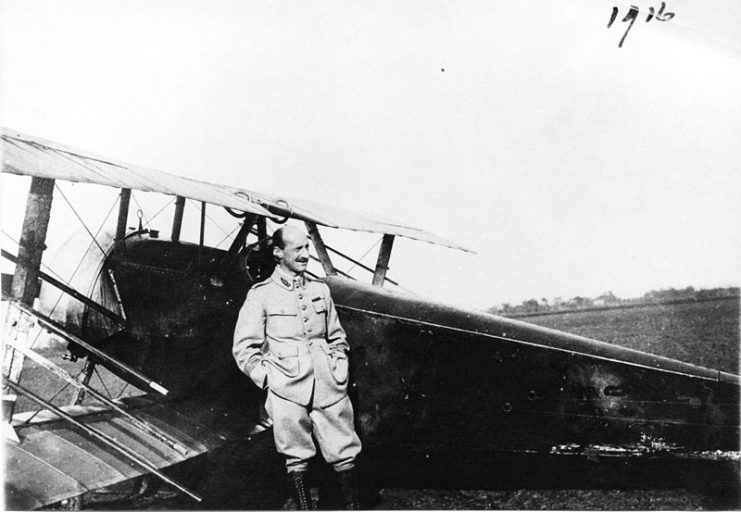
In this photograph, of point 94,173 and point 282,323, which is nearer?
point 282,323

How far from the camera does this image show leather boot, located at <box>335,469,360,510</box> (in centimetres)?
296

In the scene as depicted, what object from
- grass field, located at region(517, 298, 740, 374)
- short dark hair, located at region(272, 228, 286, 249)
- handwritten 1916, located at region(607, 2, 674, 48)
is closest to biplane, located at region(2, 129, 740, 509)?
short dark hair, located at region(272, 228, 286, 249)

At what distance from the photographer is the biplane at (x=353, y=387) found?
288 centimetres

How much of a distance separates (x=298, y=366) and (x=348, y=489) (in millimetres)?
727

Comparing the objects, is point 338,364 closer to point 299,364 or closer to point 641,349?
point 299,364

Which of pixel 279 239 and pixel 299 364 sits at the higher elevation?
pixel 279 239

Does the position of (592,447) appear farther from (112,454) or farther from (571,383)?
(112,454)

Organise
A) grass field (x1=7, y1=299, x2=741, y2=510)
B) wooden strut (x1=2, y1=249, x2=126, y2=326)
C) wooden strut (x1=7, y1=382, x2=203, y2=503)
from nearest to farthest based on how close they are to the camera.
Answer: wooden strut (x1=7, y1=382, x2=203, y2=503) → grass field (x1=7, y1=299, x2=741, y2=510) → wooden strut (x1=2, y1=249, x2=126, y2=326)

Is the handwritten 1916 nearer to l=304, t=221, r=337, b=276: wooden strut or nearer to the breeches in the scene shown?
l=304, t=221, r=337, b=276: wooden strut

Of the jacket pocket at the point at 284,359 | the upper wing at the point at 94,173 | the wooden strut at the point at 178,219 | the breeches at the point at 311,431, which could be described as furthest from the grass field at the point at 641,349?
the upper wing at the point at 94,173

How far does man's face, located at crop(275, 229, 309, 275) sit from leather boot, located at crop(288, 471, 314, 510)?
1123 millimetres

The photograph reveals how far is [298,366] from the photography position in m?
2.98

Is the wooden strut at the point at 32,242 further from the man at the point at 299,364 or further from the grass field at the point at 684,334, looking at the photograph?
the grass field at the point at 684,334

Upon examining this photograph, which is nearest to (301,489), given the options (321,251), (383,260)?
(321,251)
